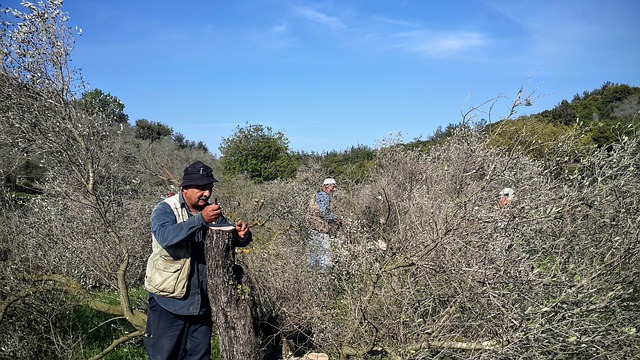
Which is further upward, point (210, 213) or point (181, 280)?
point (210, 213)

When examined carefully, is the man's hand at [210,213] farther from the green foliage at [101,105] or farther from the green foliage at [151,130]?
the green foliage at [151,130]

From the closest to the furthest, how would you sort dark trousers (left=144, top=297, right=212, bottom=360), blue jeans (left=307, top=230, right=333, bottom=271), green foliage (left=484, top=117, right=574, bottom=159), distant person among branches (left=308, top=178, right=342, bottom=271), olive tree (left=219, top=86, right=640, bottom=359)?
olive tree (left=219, top=86, right=640, bottom=359), dark trousers (left=144, top=297, right=212, bottom=360), green foliage (left=484, top=117, right=574, bottom=159), blue jeans (left=307, top=230, right=333, bottom=271), distant person among branches (left=308, top=178, right=342, bottom=271)

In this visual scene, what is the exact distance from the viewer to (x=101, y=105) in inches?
186

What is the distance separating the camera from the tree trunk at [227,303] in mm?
3078

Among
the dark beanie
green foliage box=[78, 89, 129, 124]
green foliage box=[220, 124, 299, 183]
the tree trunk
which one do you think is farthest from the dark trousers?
green foliage box=[220, 124, 299, 183]

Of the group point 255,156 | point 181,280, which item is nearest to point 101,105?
point 181,280

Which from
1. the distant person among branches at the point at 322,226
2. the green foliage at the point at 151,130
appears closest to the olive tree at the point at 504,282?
the distant person among branches at the point at 322,226

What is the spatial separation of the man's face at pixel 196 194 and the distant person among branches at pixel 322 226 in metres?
2.22

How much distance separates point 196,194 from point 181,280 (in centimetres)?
57

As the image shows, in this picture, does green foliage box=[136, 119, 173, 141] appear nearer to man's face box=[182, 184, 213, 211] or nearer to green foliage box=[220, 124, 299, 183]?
green foliage box=[220, 124, 299, 183]

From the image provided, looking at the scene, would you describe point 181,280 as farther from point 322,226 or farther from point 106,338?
point 322,226

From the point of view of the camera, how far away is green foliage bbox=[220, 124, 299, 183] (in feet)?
A: 60.4

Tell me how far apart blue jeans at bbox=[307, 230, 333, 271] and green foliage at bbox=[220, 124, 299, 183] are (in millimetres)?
12396

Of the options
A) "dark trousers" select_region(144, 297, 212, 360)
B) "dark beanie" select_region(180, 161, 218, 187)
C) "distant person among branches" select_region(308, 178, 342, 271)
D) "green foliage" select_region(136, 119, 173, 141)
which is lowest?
"dark trousers" select_region(144, 297, 212, 360)
